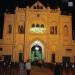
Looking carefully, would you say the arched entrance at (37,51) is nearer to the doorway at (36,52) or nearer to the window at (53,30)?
the doorway at (36,52)

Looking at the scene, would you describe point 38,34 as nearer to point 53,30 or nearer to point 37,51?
point 53,30

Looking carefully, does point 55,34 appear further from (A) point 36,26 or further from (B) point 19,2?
(B) point 19,2

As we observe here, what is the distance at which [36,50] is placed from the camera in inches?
2803

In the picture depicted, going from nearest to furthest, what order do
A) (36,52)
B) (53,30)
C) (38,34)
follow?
(38,34) → (53,30) → (36,52)

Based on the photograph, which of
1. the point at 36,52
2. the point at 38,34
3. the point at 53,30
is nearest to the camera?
the point at 38,34

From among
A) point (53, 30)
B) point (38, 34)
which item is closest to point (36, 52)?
point (38, 34)

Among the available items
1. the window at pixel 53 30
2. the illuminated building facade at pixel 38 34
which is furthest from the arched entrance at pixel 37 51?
the window at pixel 53 30

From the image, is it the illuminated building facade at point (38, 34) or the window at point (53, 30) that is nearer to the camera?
the illuminated building facade at point (38, 34)

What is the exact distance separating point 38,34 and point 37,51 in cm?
363

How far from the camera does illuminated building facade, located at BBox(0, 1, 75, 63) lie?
68250 mm

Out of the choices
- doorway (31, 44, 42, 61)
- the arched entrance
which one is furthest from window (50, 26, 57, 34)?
doorway (31, 44, 42, 61)

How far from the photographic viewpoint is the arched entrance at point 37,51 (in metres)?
69.6

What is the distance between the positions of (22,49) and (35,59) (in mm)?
3191

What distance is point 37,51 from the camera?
70625 millimetres
